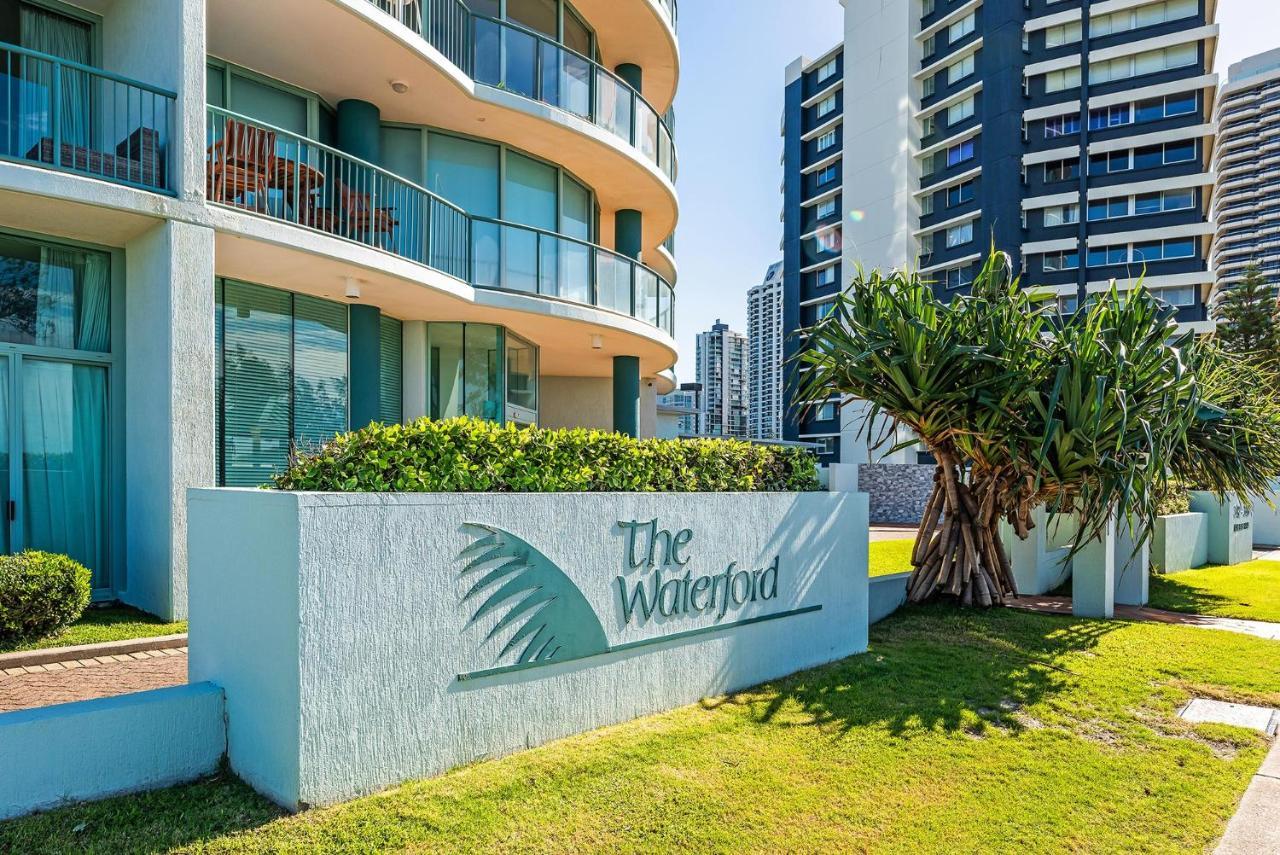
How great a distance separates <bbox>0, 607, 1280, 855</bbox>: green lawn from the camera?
361cm

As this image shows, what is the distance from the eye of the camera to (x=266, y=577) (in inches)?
155

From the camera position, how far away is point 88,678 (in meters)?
5.71

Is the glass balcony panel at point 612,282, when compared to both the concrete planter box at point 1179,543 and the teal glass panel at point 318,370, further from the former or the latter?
the concrete planter box at point 1179,543

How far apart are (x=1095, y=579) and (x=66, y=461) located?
12.2 m

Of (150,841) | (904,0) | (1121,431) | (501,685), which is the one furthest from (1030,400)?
(904,0)

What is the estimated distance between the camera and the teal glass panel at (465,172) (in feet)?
40.9

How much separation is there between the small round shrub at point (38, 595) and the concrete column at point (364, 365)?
4.51m

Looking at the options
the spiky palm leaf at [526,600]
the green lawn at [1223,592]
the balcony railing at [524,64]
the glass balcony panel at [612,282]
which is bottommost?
the green lawn at [1223,592]

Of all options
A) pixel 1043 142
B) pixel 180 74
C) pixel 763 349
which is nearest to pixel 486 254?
pixel 180 74

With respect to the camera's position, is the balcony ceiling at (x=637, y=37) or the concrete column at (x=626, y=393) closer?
the balcony ceiling at (x=637, y=37)

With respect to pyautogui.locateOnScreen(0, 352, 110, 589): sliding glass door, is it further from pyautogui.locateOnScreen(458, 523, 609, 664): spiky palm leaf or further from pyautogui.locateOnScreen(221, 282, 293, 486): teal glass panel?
pyautogui.locateOnScreen(458, 523, 609, 664): spiky palm leaf

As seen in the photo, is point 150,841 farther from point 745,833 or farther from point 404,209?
point 404,209

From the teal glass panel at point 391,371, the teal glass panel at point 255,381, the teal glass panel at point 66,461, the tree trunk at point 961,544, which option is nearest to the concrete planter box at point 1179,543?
the tree trunk at point 961,544

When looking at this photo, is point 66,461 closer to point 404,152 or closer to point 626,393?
point 404,152
